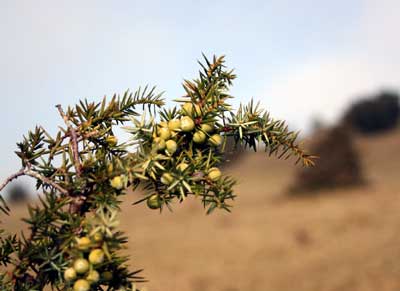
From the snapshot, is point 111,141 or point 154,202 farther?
point 111,141

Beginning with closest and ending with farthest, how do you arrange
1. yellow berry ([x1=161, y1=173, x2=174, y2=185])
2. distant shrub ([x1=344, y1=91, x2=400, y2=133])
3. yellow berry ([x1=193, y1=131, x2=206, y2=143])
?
yellow berry ([x1=161, y1=173, x2=174, y2=185]) < yellow berry ([x1=193, y1=131, x2=206, y2=143]) < distant shrub ([x1=344, y1=91, x2=400, y2=133])

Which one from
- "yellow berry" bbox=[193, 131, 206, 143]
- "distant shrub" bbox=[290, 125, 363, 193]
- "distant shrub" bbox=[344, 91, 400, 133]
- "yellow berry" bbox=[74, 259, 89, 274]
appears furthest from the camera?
"distant shrub" bbox=[344, 91, 400, 133]

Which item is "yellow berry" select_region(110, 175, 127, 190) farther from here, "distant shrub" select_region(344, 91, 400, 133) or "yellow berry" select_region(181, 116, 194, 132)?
"distant shrub" select_region(344, 91, 400, 133)

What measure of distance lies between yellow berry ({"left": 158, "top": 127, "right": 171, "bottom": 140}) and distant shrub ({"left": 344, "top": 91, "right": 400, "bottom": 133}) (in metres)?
46.2

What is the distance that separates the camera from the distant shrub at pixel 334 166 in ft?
77.6

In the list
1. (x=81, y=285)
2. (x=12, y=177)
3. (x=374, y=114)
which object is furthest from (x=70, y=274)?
(x=374, y=114)

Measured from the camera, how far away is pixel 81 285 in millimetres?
1008

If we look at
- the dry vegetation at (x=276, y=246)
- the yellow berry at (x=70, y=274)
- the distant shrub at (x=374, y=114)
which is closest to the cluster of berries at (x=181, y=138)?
the yellow berry at (x=70, y=274)

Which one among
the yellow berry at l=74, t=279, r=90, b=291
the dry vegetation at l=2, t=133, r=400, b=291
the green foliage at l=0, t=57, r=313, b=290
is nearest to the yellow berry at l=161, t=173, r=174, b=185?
Answer: the green foliage at l=0, t=57, r=313, b=290

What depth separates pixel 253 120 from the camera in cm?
131

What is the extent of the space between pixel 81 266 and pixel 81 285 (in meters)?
0.05

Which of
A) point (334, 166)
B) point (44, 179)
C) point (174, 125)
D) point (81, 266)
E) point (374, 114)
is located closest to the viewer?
point (81, 266)

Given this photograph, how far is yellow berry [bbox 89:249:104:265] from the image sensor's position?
100cm

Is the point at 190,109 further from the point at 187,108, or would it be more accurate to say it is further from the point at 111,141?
the point at 111,141
